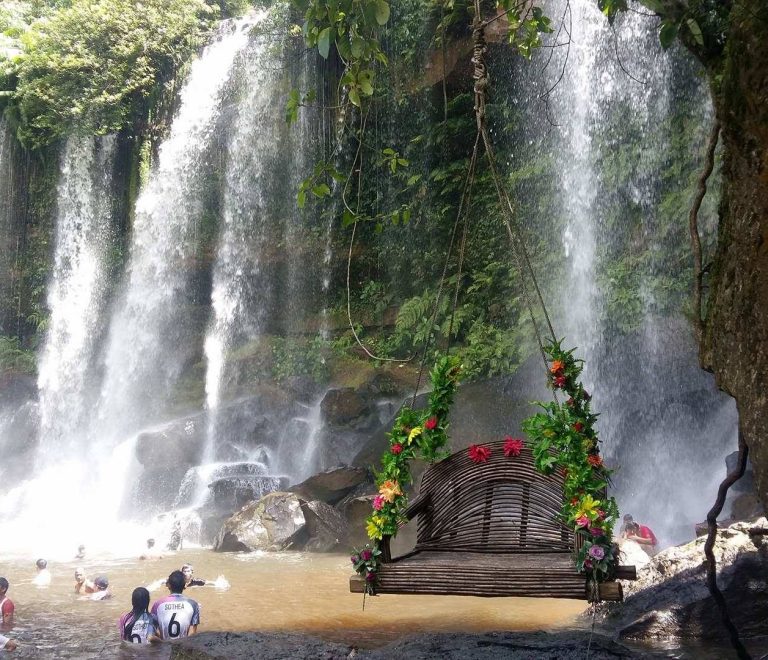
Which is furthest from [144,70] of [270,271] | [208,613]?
[208,613]

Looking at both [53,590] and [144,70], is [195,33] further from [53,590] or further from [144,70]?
[53,590]

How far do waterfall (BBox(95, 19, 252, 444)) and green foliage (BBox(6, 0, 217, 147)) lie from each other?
975 millimetres

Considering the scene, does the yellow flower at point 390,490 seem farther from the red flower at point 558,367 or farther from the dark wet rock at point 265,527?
the dark wet rock at point 265,527

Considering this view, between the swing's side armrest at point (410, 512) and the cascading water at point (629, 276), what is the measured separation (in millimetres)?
7601

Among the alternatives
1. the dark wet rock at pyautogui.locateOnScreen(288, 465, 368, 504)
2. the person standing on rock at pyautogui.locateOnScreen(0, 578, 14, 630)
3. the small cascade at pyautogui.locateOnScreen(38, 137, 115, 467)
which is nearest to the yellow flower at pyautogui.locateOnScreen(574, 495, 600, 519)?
the person standing on rock at pyautogui.locateOnScreen(0, 578, 14, 630)

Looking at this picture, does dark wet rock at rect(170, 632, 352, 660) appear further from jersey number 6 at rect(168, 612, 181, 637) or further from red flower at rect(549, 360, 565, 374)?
red flower at rect(549, 360, 565, 374)

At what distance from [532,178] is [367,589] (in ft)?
42.5

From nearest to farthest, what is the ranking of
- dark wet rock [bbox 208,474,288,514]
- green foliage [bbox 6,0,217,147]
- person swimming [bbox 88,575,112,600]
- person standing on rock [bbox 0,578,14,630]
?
1. person standing on rock [bbox 0,578,14,630]
2. person swimming [bbox 88,575,112,600]
3. dark wet rock [bbox 208,474,288,514]
4. green foliage [bbox 6,0,217,147]

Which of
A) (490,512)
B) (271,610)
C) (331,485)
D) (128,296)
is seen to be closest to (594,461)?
(490,512)

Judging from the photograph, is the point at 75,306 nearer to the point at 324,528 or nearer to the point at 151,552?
the point at 151,552

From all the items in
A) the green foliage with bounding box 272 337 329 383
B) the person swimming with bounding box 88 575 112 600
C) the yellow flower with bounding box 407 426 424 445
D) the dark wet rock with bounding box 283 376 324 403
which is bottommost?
the person swimming with bounding box 88 575 112 600

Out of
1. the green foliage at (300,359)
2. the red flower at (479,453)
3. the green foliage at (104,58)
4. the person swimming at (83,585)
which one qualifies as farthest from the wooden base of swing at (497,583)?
the green foliage at (104,58)

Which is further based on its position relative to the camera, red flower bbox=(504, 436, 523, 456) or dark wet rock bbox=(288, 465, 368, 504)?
dark wet rock bbox=(288, 465, 368, 504)

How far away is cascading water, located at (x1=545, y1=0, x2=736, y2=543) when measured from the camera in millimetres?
11844
